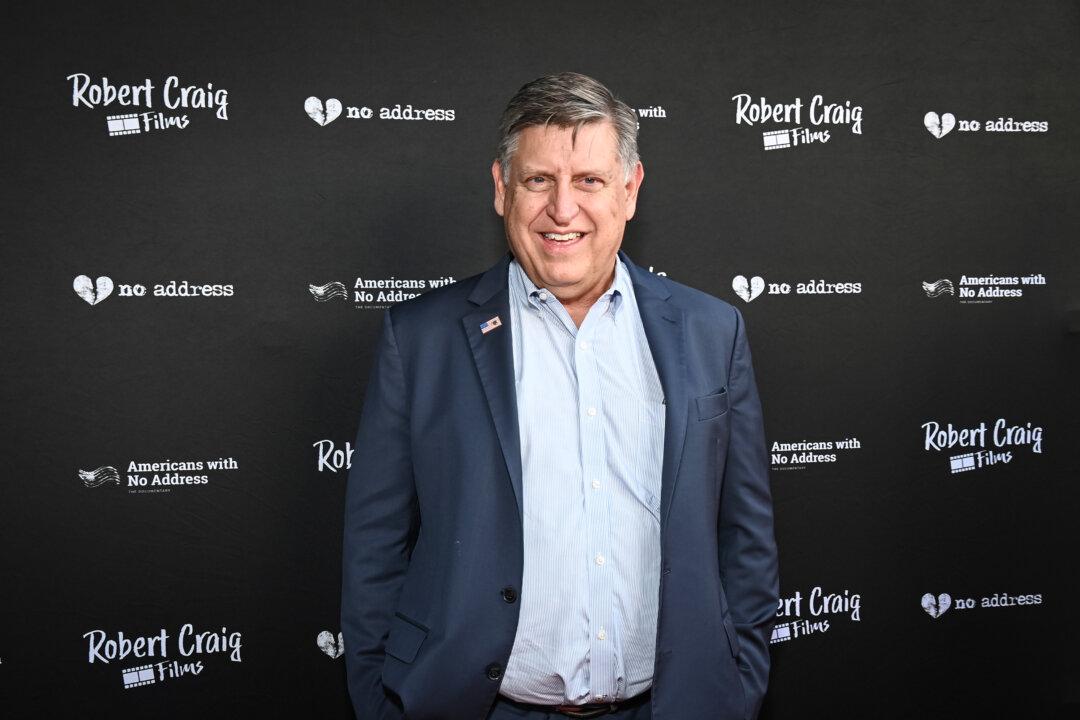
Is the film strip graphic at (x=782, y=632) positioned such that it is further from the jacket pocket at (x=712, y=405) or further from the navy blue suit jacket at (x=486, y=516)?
the jacket pocket at (x=712, y=405)

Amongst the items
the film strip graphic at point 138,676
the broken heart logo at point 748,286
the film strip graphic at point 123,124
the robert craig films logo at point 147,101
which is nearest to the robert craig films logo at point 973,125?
the broken heart logo at point 748,286

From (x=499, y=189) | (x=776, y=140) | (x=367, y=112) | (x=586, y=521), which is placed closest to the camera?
(x=586, y=521)

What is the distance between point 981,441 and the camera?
2971 millimetres

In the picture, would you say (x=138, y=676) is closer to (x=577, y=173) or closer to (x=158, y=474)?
(x=158, y=474)

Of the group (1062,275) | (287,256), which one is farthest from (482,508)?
(1062,275)

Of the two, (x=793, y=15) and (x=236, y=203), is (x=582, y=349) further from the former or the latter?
(x=793, y=15)

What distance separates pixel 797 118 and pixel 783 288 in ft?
1.81

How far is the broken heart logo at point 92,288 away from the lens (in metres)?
2.52

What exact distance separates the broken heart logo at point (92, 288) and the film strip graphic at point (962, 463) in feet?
8.92

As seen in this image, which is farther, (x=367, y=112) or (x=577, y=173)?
(x=367, y=112)

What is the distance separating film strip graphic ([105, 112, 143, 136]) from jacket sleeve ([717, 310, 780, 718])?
1826 millimetres

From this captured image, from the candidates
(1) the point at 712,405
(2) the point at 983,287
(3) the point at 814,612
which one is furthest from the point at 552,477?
(2) the point at 983,287

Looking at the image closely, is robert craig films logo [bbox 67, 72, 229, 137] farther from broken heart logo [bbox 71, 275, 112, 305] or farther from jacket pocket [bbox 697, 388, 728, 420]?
jacket pocket [bbox 697, 388, 728, 420]

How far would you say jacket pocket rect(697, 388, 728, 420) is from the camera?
5.85 feet
